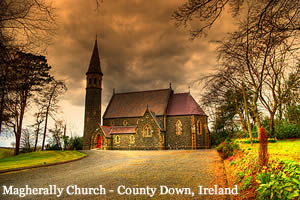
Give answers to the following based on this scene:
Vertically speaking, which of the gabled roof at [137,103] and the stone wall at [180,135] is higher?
the gabled roof at [137,103]

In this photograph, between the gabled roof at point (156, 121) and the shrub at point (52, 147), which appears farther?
the gabled roof at point (156, 121)

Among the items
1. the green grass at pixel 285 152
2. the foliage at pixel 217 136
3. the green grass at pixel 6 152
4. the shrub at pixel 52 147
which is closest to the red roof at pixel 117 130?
the shrub at pixel 52 147

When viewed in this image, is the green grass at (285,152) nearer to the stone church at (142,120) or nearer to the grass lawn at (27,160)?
the grass lawn at (27,160)

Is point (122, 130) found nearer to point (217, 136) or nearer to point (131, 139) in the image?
point (131, 139)

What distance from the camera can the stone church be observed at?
105ft

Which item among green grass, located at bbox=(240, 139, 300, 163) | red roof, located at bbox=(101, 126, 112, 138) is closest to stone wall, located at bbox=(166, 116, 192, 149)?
red roof, located at bbox=(101, 126, 112, 138)

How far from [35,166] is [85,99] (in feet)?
91.4

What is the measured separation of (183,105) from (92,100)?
18455 millimetres

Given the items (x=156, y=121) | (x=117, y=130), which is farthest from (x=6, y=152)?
(x=156, y=121)

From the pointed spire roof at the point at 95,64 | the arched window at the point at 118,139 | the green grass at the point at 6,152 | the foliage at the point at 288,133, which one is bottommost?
the green grass at the point at 6,152

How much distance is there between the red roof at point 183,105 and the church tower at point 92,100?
14801 mm

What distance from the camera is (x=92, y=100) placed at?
37.7 metres

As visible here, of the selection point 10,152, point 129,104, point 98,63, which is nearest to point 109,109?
point 129,104

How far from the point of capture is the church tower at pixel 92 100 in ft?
118
